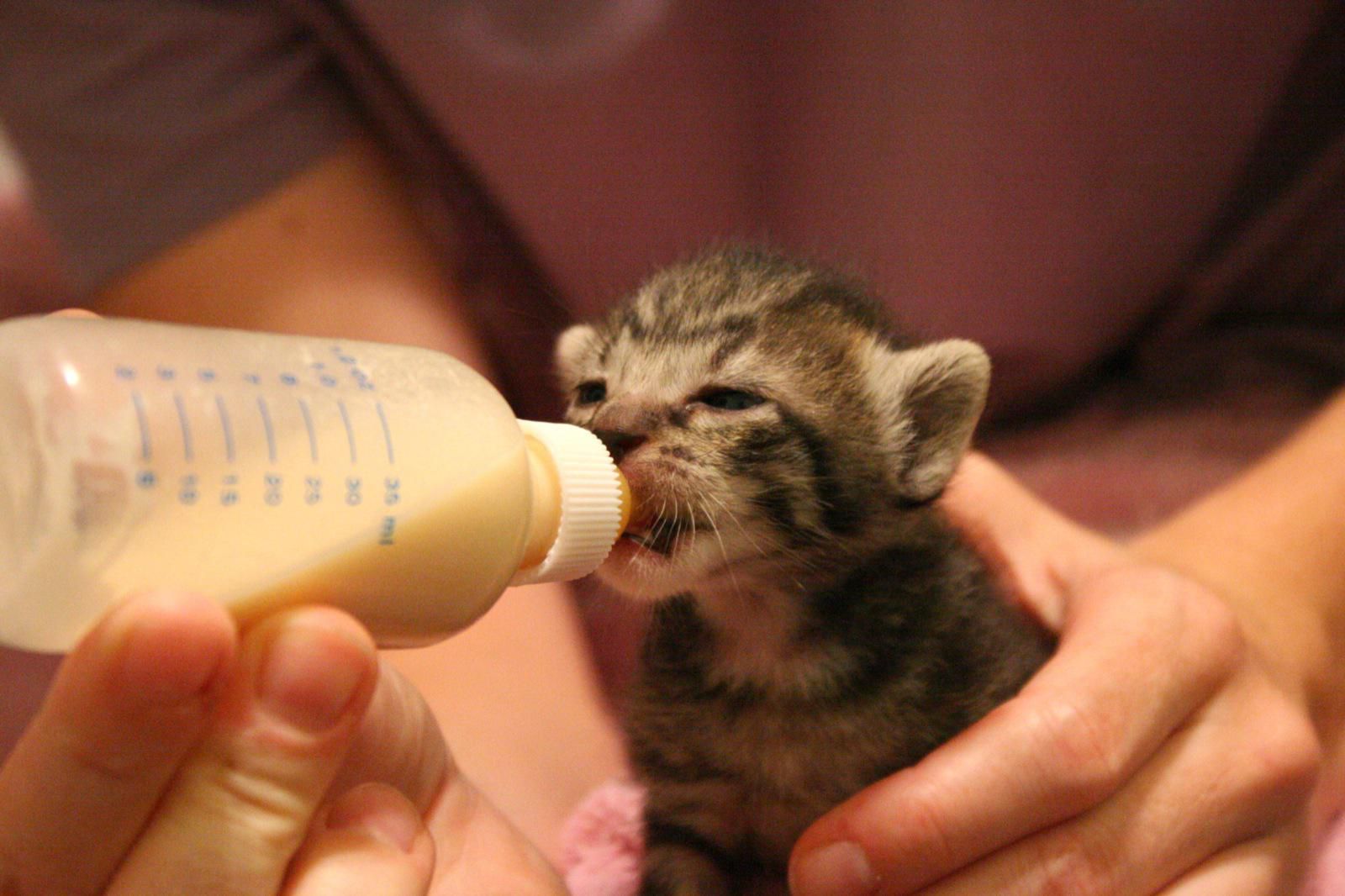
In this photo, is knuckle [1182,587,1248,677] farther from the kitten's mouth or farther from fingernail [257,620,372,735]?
fingernail [257,620,372,735]

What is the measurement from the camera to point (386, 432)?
0.59 metres

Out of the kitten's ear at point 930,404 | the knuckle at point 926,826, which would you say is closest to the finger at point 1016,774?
the knuckle at point 926,826

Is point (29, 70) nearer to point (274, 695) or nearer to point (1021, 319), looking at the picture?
point (274, 695)

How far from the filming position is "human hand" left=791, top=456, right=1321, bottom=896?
0.89 metres

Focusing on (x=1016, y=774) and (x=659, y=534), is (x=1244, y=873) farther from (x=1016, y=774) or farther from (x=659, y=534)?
(x=659, y=534)

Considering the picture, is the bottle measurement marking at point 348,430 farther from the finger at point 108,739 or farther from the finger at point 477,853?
the finger at point 477,853

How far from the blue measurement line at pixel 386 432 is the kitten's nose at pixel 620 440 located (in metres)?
0.28

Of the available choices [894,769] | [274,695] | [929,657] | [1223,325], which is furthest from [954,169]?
[274,695]

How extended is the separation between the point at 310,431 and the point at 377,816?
0.93 ft

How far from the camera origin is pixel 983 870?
0.92m

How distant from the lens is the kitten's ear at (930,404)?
3.17ft

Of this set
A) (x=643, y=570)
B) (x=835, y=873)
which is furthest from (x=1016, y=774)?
(x=643, y=570)

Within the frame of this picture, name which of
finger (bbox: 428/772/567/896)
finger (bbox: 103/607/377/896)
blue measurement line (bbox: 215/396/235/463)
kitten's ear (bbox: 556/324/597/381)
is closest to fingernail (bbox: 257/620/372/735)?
finger (bbox: 103/607/377/896)

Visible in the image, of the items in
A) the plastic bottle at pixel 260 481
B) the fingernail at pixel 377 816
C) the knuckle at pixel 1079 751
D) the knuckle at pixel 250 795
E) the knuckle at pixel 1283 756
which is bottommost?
the knuckle at pixel 1283 756
